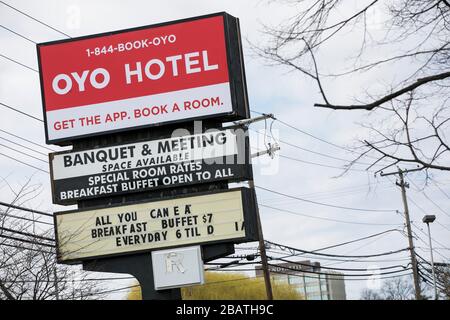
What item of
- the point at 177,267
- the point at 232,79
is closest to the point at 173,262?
the point at 177,267

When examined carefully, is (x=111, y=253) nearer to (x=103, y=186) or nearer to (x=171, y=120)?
(x=103, y=186)

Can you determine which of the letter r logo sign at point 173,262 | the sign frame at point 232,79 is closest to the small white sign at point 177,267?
the letter r logo sign at point 173,262

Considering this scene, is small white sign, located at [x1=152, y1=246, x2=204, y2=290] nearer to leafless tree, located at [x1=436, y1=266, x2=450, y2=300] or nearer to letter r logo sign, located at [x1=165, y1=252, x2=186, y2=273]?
letter r logo sign, located at [x1=165, y1=252, x2=186, y2=273]

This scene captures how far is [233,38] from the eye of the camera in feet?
62.0

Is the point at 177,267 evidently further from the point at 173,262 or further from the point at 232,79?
the point at 232,79

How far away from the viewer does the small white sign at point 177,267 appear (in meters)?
18.3

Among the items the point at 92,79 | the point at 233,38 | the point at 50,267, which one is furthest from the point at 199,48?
the point at 50,267

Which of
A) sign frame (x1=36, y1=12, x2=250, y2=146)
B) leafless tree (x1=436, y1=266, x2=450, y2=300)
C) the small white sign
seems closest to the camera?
the small white sign

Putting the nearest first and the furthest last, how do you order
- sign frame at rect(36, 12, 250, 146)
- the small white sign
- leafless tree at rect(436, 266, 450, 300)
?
the small white sign < sign frame at rect(36, 12, 250, 146) < leafless tree at rect(436, 266, 450, 300)

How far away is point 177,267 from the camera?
18328mm

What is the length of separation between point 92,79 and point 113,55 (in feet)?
2.22

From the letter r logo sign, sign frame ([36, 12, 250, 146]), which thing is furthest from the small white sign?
sign frame ([36, 12, 250, 146])

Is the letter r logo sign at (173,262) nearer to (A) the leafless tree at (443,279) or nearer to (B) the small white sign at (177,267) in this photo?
(B) the small white sign at (177,267)

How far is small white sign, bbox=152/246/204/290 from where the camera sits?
18328mm
